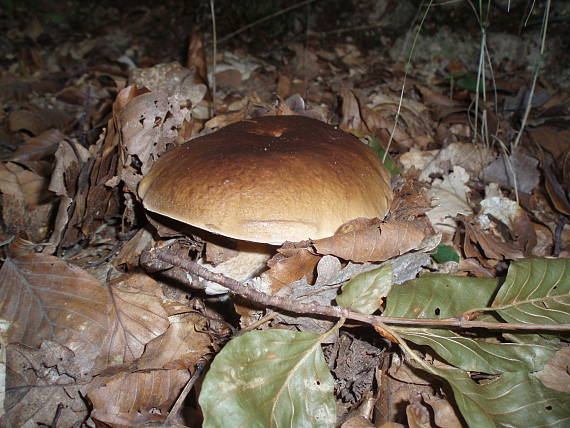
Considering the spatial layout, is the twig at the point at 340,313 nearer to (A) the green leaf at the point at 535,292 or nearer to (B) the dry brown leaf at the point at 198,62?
(A) the green leaf at the point at 535,292

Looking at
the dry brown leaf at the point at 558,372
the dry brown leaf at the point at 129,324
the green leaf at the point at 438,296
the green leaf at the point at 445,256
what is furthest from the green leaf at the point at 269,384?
the green leaf at the point at 445,256

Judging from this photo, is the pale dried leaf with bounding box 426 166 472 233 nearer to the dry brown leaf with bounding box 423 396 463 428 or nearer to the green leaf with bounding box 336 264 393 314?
the green leaf with bounding box 336 264 393 314

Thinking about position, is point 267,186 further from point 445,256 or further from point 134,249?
point 445,256

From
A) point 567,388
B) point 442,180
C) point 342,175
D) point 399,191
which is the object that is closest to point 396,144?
point 442,180

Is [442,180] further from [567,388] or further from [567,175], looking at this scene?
[567,388]

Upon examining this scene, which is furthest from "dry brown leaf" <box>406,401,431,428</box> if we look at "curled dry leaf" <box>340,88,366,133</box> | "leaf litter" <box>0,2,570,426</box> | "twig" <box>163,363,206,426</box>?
"curled dry leaf" <box>340,88,366,133</box>
